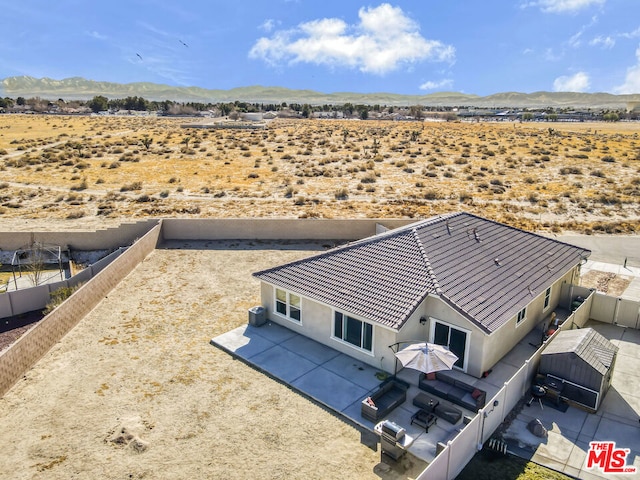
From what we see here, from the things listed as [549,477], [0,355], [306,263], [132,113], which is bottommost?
[549,477]

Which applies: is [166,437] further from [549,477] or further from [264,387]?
[549,477]

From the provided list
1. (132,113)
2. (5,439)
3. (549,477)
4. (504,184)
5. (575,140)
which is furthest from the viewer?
(132,113)

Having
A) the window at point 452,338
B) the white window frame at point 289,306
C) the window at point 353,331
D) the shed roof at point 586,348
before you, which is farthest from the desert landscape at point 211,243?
the shed roof at point 586,348

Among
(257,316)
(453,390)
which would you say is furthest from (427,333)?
(257,316)

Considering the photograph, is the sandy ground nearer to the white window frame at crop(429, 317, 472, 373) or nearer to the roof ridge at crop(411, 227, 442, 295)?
the white window frame at crop(429, 317, 472, 373)

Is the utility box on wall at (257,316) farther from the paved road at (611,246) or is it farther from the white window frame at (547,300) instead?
the paved road at (611,246)

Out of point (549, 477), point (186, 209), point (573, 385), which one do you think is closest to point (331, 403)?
point (549, 477)
